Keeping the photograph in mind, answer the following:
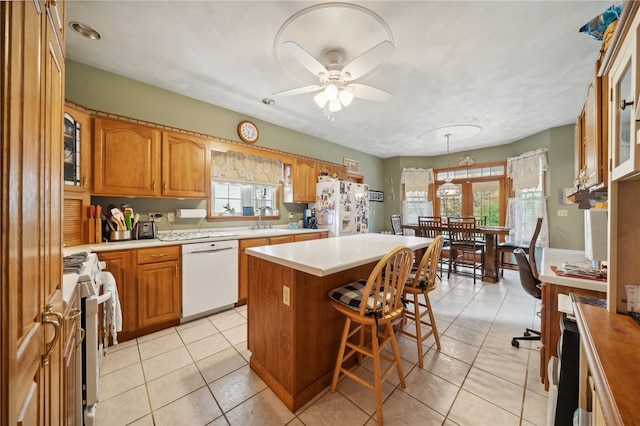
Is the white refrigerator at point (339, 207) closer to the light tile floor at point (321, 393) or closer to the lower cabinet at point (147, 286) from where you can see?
the light tile floor at point (321, 393)

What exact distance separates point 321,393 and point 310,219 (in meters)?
2.95

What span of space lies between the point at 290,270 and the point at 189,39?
6.95 ft

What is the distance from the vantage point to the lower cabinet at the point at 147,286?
220 centimetres

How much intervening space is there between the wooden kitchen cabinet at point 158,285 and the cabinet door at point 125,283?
0.05 m

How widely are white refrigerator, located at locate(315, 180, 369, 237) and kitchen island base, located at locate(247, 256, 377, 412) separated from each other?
2402 mm

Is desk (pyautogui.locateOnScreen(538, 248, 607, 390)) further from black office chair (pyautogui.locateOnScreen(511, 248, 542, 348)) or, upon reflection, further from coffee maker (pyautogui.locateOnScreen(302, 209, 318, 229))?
coffee maker (pyautogui.locateOnScreen(302, 209, 318, 229))

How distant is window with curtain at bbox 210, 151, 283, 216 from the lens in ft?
11.4

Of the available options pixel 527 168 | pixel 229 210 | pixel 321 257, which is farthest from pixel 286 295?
pixel 527 168

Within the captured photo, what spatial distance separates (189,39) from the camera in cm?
204

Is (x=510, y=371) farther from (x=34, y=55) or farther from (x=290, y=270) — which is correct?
(x=34, y=55)

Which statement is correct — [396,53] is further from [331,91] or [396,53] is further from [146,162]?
[146,162]

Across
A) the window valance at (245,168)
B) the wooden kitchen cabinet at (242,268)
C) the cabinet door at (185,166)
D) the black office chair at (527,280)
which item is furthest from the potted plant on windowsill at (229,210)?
the black office chair at (527,280)

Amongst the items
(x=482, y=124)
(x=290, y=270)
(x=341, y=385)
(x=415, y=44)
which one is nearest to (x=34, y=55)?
(x=290, y=270)

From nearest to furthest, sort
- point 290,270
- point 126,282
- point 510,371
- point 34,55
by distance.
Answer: point 34,55 → point 290,270 → point 510,371 → point 126,282
